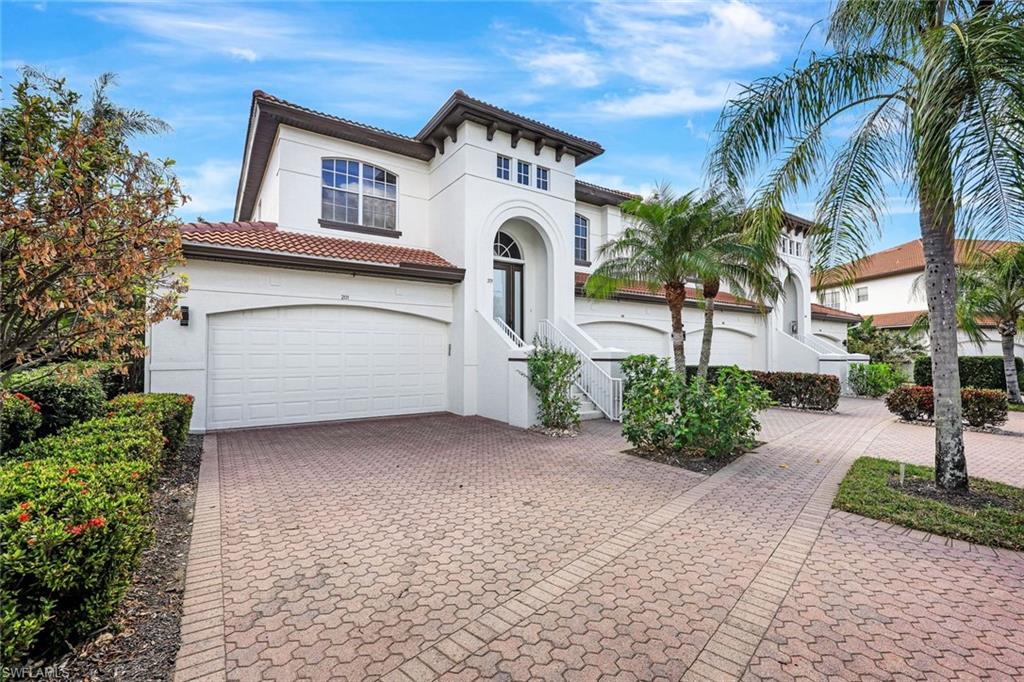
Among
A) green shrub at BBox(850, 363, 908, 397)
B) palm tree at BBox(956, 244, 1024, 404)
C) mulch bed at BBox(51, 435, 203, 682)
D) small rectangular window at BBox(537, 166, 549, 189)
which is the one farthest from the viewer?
green shrub at BBox(850, 363, 908, 397)

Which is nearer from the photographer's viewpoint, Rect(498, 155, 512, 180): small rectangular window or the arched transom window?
Rect(498, 155, 512, 180): small rectangular window

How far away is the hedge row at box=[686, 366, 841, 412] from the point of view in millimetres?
14242

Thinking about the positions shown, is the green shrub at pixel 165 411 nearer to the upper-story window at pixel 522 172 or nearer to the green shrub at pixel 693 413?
the green shrub at pixel 693 413

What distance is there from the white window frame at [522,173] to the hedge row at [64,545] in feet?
38.5

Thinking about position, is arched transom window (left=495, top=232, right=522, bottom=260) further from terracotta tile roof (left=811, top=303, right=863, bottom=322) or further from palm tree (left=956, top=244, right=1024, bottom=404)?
terracotta tile roof (left=811, top=303, right=863, bottom=322)

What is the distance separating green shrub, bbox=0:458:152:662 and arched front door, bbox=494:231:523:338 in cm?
1154

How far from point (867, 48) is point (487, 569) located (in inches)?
319

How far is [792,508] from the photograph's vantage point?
5.56m

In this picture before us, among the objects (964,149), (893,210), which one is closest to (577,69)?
(893,210)

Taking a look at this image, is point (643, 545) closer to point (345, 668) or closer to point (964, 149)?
point (345, 668)

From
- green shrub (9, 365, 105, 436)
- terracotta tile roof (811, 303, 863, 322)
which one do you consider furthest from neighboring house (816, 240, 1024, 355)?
green shrub (9, 365, 105, 436)

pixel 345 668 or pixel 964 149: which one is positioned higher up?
pixel 964 149

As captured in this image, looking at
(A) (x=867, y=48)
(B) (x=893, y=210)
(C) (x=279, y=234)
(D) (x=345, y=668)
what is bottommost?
(D) (x=345, y=668)

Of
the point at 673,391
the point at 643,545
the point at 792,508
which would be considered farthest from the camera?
the point at 673,391
